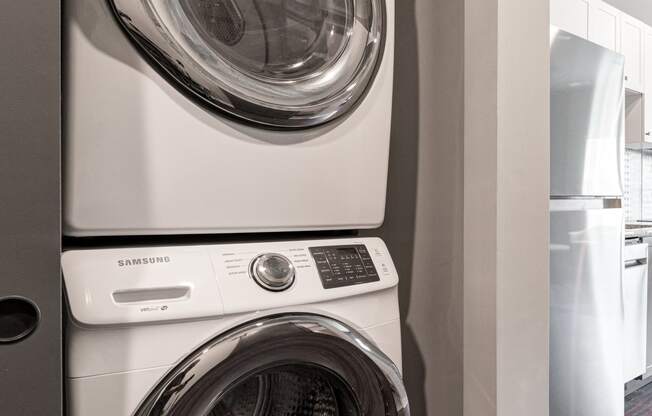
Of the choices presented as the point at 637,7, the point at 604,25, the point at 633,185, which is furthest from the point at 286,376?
the point at 637,7

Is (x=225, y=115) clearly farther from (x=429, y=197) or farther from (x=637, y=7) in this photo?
(x=637, y=7)

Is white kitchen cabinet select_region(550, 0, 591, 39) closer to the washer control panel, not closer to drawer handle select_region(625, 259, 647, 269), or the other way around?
drawer handle select_region(625, 259, 647, 269)

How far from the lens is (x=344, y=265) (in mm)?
927

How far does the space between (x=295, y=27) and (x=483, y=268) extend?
656 millimetres

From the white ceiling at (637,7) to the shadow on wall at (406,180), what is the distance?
3256mm

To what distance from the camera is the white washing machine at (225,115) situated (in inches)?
27.5

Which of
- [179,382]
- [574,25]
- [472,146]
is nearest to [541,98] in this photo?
[472,146]

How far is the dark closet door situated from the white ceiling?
426cm

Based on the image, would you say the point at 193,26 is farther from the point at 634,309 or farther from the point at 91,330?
the point at 634,309

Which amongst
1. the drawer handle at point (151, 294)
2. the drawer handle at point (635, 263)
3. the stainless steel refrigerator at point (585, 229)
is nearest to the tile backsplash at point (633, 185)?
the drawer handle at point (635, 263)

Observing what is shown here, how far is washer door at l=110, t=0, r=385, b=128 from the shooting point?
72cm

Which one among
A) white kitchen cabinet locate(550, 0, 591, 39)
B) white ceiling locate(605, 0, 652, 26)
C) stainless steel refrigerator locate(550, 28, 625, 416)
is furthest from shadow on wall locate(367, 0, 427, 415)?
white ceiling locate(605, 0, 652, 26)

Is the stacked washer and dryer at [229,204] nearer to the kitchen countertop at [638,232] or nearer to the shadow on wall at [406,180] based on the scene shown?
the shadow on wall at [406,180]

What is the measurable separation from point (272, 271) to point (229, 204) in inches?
5.5
